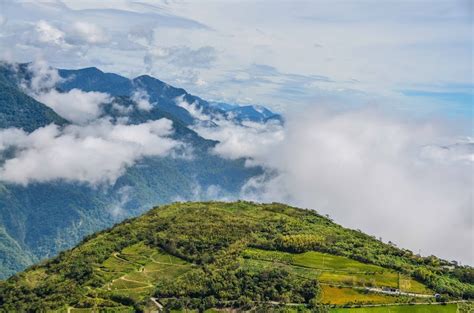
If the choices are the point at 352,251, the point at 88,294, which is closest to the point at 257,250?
the point at 352,251

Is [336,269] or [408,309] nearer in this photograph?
[408,309]

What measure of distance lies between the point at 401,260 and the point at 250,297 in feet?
129

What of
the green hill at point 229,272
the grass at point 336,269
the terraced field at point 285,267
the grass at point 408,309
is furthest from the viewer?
the grass at point 336,269

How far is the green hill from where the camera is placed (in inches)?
3720

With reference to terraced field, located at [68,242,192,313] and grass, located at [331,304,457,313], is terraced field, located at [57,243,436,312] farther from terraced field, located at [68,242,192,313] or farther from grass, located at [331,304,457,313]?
grass, located at [331,304,457,313]

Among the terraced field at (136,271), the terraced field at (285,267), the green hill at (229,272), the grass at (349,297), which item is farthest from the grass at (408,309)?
the terraced field at (136,271)

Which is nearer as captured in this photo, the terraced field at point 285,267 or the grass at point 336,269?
the terraced field at point 285,267

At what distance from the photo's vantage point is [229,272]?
335ft

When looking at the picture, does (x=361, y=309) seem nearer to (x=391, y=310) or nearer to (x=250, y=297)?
(x=391, y=310)

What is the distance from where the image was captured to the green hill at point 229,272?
94.5m

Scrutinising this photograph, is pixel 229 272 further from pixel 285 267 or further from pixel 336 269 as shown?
pixel 336 269

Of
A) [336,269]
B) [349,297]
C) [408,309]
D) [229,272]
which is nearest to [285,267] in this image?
[336,269]

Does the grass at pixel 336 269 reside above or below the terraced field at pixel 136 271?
above

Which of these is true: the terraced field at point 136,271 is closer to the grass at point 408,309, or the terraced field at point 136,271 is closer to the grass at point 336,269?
the grass at point 336,269
